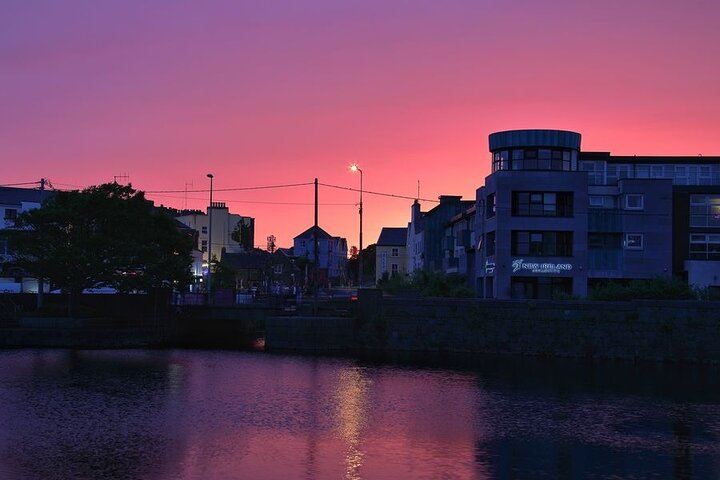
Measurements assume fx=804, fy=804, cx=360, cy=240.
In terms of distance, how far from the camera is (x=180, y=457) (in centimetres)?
2812

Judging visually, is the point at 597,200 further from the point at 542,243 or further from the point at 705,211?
the point at 705,211

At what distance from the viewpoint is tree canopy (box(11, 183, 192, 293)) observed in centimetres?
7200

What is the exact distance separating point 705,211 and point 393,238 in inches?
4330

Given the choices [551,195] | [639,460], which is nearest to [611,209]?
[551,195]

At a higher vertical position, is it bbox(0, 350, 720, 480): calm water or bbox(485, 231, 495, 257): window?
bbox(485, 231, 495, 257): window

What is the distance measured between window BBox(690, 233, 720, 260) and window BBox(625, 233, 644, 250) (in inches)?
211

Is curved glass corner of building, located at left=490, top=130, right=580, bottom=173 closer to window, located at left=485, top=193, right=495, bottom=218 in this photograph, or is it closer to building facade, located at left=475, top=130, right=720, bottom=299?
building facade, located at left=475, top=130, right=720, bottom=299

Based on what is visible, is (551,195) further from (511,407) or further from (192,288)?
(192,288)

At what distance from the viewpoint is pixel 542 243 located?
81750 mm

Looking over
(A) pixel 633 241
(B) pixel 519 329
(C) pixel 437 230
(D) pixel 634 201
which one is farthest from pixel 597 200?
(C) pixel 437 230

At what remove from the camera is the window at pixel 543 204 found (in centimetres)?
Result: 8175

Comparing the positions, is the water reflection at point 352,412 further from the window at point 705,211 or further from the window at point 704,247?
the window at point 705,211

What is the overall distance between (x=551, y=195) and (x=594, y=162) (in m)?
13.2

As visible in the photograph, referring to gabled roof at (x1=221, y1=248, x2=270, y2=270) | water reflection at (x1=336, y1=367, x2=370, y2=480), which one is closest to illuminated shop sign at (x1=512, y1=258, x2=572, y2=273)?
water reflection at (x1=336, y1=367, x2=370, y2=480)
